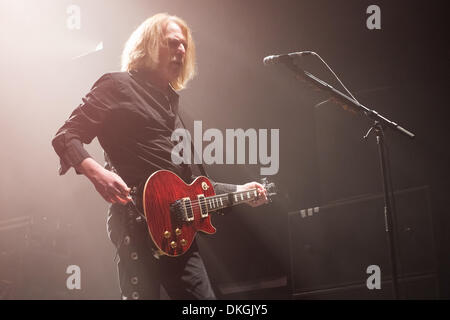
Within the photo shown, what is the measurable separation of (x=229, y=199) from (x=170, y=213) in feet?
1.48

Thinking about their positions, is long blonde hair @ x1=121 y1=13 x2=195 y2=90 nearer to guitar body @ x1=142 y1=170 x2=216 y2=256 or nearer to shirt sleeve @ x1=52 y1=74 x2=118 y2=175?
shirt sleeve @ x1=52 y1=74 x2=118 y2=175

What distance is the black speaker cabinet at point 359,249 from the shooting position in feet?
9.16

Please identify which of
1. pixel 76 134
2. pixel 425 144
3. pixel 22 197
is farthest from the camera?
pixel 22 197

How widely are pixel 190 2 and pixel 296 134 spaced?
1.36 m

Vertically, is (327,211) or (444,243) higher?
(327,211)

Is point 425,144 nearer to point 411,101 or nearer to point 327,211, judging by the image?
point 411,101

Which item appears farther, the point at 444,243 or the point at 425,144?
the point at 425,144

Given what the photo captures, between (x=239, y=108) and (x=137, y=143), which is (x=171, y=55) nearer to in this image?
(x=137, y=143)

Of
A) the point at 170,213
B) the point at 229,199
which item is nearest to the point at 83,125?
the point at 170,213

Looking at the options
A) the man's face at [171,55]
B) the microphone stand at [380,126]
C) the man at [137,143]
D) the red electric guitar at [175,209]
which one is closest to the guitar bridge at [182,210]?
the red electric guitar at [175,209]

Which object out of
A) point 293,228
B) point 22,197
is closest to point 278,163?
point 293,228

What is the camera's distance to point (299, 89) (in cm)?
385

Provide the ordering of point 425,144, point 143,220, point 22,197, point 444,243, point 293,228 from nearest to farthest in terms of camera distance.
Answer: point 143,220 → point 444,243 → point 425,144 → point 293,228 → point 22,197

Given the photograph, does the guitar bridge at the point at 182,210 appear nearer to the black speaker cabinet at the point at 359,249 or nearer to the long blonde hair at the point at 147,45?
the long blonde hair at the point at 147,45
